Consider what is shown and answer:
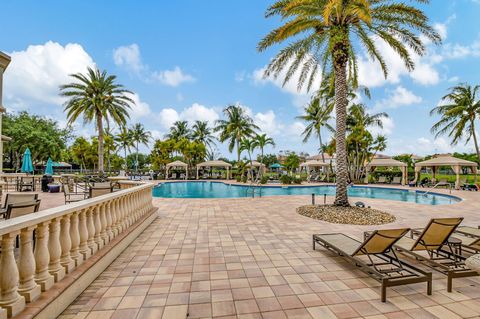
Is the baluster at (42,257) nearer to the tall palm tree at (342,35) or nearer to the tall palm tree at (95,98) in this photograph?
the tall palm tree at (342,35)

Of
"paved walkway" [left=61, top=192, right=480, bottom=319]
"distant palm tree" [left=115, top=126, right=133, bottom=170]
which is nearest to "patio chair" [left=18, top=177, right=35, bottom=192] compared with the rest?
"paved walkway" [left=61, top=192, right=480, bottom=319]

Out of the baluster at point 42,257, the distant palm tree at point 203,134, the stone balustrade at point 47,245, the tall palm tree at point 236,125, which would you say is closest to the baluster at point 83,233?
the stone balustrade at point 47,245

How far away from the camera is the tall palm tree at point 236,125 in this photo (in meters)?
29.5

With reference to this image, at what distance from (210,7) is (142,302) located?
49.2 feet

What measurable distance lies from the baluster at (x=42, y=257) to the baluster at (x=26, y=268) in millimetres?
155

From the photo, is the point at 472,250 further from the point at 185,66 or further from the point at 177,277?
the point at 185,66

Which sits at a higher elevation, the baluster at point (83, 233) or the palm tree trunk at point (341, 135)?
the palm tree trunk at point (341, 135)

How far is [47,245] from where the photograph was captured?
8.47 feet

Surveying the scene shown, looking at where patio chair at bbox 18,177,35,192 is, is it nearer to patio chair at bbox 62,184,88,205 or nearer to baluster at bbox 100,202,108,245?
patio chair at bbox 62,184,88,205

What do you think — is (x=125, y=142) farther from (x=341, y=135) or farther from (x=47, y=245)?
(x=47, y=245)

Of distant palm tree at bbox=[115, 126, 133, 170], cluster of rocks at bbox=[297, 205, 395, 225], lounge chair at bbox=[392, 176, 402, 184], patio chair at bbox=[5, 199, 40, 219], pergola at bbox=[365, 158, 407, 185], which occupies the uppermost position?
distant palm tree at bbox=[115, 126, 133, 170]

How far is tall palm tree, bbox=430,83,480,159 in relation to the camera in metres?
18.6

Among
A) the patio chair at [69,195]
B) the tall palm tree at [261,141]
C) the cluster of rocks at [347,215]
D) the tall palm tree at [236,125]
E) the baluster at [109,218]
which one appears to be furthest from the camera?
the tall palm tree at [236,125]

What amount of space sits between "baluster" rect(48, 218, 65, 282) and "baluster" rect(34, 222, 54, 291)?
134mm
